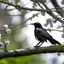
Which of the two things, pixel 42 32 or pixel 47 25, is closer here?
pixel 42 32

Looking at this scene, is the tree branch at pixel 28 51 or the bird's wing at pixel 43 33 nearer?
the tree branch at pixel 28 51

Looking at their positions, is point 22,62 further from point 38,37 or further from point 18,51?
point 18,51

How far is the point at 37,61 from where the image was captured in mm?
5062

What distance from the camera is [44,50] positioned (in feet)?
6.88

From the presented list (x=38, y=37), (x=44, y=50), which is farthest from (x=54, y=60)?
(x=44, y=50)

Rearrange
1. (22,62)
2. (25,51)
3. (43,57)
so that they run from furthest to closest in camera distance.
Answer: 1. (43,57)
2. (22,62)
3. (25,51)

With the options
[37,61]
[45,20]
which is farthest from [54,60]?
[45,20]

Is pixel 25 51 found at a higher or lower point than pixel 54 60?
higher

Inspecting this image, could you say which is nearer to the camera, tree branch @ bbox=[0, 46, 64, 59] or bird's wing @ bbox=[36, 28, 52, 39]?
tree branch @ bbox=[0, 46, 64, 59]

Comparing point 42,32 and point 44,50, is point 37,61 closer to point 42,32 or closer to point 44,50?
point 42,32

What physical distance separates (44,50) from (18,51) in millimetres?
203

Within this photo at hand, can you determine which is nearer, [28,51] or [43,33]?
[28,51]

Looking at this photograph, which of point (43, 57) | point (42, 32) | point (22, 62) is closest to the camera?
point (42, 32)

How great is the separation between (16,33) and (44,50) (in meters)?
4.73
